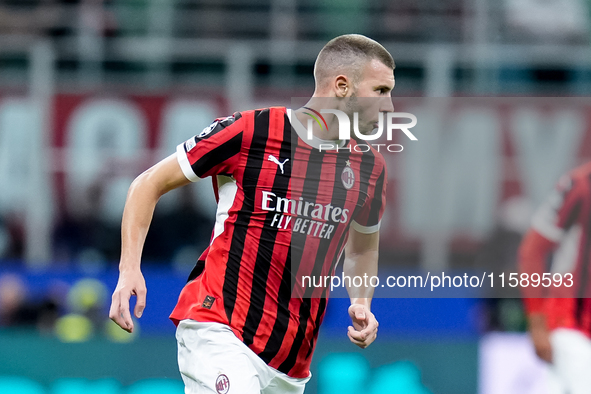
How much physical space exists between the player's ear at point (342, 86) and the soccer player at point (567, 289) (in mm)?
1742

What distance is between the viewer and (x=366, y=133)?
136 inches

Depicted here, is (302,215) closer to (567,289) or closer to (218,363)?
(218,363)

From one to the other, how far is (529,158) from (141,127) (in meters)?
4.41

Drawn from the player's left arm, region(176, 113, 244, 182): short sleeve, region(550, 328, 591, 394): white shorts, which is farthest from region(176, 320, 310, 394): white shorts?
region(550, 328, 591, 394): white shorts

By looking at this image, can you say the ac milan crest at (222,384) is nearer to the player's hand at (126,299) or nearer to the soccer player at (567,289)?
the player's hand at (126,299)

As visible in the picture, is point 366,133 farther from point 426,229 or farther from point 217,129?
point 426,229

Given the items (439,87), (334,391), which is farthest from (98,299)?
(439,87)

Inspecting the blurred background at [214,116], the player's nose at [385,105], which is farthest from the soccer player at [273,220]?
the blurred background at [214,116]

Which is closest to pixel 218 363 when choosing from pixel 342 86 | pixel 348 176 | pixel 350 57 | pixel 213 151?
pixel 213 151

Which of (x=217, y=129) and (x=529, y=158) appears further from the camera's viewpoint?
(x=529, y=158)

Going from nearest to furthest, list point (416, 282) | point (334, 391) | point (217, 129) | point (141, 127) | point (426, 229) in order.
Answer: point (217, 129) → point (334, 391) → point (416, 282) → point (426, 229) → point (141, 127)

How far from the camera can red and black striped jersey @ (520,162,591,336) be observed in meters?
4.52

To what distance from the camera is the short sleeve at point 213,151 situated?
3281mm

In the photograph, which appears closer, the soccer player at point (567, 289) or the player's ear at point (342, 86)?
the player's ear at point (342, 86)
